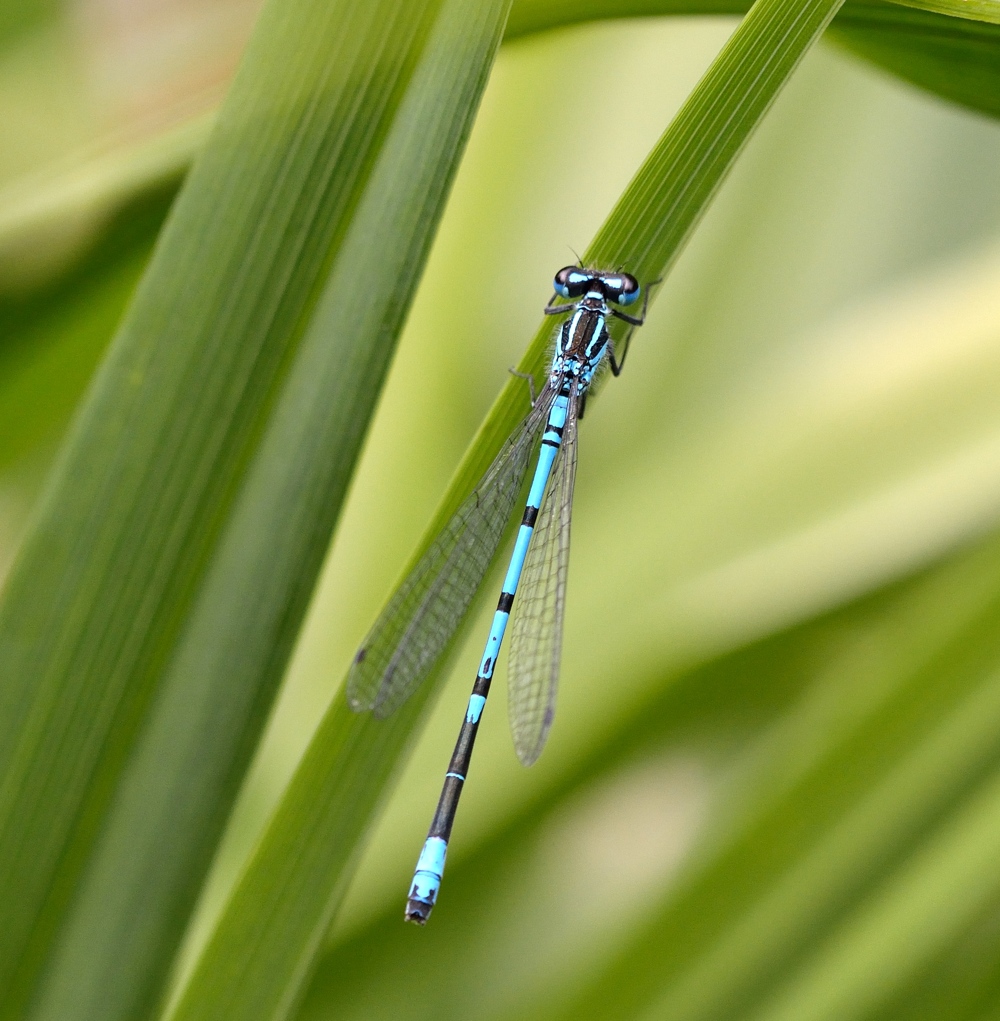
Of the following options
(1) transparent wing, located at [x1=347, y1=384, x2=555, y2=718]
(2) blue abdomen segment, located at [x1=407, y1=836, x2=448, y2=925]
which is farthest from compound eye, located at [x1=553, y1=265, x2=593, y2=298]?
(2) blue abdomen segment, located at [x1=407, y1=836, x2=448, y2=925]

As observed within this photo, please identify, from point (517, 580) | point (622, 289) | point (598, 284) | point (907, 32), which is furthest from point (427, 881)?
point (907, 32)

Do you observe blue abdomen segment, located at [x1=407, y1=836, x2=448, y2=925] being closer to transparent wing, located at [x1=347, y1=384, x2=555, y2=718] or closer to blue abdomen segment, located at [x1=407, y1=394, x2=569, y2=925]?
blue abdomen segment, located at [x1=407, y1=394, x2=569, y2=925]

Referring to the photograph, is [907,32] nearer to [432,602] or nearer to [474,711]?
[432,602]

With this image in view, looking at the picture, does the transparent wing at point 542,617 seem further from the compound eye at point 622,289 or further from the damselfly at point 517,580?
the compound eye at point 622,289

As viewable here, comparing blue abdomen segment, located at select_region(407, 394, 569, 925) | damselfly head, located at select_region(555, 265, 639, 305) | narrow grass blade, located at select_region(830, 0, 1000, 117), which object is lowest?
blue abdomen segment, located at select_region(407, 394, 569, 925)

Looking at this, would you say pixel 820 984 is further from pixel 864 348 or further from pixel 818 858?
pixel 864 348

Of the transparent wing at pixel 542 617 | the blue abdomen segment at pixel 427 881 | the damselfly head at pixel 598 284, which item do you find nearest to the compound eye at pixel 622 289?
the damselfly head at pixel 598 284

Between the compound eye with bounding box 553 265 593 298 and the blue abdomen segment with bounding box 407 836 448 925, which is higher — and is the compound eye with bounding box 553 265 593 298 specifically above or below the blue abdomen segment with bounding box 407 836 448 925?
above
